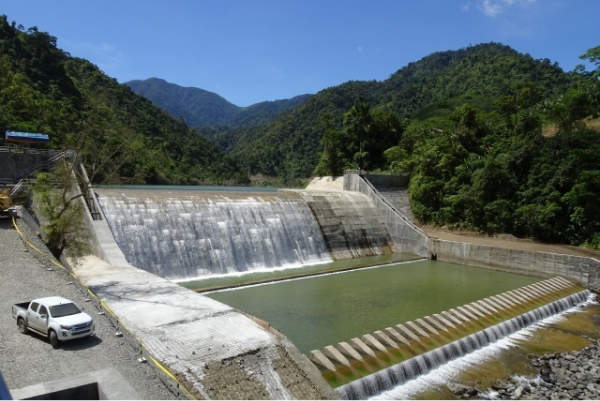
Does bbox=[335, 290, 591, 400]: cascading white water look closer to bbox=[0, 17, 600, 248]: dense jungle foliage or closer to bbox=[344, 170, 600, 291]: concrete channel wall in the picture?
bbox=[344, 170, 600, 291]: concrete channel wall

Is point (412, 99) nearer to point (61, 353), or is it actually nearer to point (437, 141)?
point (437, 141)

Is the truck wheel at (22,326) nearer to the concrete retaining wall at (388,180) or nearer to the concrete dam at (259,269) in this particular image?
the concrete dam at (259,269)

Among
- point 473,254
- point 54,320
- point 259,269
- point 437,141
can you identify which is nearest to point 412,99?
point 437,141

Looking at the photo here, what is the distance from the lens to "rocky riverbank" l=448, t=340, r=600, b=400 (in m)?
10.0

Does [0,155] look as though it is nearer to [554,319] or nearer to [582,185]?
[554,319]

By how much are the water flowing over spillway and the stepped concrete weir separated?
33.2 ft

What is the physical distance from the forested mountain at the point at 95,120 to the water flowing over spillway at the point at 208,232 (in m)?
2.18

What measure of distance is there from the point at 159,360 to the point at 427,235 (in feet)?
71.2

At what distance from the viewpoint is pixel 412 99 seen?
95312 millimetres

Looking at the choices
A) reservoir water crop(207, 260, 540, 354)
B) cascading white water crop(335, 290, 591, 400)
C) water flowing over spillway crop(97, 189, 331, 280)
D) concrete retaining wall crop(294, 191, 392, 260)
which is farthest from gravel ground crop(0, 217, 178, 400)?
concrete retaining wall crop(294, 191, 392, 260)

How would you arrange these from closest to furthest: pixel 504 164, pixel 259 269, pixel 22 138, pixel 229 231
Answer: pixel 259 269 → pixel 229 231 → pixel 22 138 → pixel 504 164

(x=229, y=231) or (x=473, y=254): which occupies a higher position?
(x=229, y=231)

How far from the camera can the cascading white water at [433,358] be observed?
9.33 meters

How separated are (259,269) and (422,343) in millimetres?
10911
